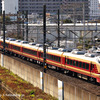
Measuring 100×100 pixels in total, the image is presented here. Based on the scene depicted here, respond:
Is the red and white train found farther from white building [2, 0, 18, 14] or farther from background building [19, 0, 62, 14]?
background building [19, 0, 62, 14]

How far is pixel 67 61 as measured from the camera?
23484mm

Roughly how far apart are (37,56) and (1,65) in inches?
150

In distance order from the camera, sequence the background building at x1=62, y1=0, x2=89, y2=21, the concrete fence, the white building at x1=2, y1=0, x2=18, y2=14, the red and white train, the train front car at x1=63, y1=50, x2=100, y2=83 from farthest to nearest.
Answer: the white building at x1=2, y1=0, x2=18, y2=14 → the background building at x1=62, y1=0, x2=89, y2=21 → the red and white train → the train front car at x1=63, y1=50, x2=100, y2=83 → the concrete fence

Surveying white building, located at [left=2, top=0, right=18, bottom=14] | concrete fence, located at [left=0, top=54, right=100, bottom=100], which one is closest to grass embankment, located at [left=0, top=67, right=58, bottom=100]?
concrete fence, located at [left=0, top=54, right=100, bottom=100]

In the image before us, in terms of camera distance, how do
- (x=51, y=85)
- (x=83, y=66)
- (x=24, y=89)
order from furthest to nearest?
(x=83, y=66), (x=24, y=89), (x=51, y=85)

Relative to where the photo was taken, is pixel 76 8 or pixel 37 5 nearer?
pixel 76 8

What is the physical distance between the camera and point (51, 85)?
55.1 ft

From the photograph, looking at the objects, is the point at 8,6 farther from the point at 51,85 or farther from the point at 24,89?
the point at 51,85

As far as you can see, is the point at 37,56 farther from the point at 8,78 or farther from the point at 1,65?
the point at 8,78

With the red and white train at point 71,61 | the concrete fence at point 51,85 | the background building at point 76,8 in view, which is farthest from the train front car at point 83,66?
the background building at point 76,8

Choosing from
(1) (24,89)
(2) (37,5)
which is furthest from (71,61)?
(2) (37,5)

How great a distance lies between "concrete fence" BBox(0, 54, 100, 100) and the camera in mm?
13646

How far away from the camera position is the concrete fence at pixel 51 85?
13646mm

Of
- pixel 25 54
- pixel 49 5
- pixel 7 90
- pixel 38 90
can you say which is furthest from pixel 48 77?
pixel 49 5
